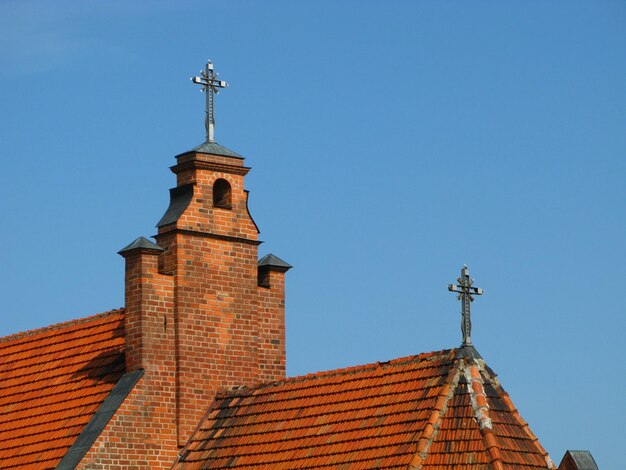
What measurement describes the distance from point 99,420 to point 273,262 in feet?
17.6

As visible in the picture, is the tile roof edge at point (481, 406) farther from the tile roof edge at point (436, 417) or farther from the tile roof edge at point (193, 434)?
the tile roof edge at point (193, 434)

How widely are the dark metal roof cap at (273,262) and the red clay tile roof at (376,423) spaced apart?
3.21 metres

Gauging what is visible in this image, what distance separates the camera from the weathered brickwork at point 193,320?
109 feet

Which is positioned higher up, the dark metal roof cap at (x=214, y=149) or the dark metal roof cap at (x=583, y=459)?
the dark metal roof cap at (x=214, y=149)

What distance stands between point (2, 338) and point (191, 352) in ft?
25.0

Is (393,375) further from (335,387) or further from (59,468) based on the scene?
(59,468)

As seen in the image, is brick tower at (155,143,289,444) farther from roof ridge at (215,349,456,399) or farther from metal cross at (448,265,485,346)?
metal cross at (448,265,485,346)

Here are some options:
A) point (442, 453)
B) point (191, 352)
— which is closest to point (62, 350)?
point (191, 352)

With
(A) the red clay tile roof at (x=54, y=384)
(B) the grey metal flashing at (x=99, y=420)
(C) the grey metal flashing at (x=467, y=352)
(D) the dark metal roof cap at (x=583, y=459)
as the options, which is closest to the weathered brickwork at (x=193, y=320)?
(B) the grey metal flashing at (x=99, y=420)

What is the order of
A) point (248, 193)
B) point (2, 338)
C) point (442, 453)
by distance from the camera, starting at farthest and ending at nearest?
point (2, 338) < point (248, 193) < point (442, 453)

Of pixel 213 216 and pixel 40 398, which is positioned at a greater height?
pixel 213 216

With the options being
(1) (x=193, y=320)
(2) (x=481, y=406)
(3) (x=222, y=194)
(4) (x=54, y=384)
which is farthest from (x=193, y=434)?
(2) (x=481, y=406)

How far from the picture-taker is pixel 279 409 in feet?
106

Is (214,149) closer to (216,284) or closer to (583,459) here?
(216,284)
